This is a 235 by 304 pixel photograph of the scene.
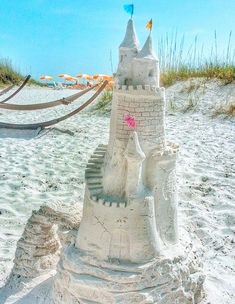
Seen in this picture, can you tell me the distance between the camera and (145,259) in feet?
6.48

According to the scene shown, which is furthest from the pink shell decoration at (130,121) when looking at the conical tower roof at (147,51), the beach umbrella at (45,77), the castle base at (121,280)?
the beach umbrella at (45,77)

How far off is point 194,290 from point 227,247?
1.26 metres

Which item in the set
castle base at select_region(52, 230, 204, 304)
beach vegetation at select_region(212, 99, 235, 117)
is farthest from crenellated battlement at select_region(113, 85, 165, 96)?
beach vegetation at select_region(212, 99, 235, 117)

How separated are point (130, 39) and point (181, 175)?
3161mm

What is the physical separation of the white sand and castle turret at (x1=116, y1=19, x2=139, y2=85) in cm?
141

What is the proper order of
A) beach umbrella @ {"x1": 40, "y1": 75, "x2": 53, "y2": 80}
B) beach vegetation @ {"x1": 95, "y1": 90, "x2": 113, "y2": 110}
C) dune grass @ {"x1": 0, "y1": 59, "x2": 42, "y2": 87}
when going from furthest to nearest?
beach umbrella @ {"x1": 40, "y1": 75, "x2": 53, "y2": 80} → dune grass @ {"x1": 0, "y1": 59, "x2": 42, "y2": 87} → beach vegetation @ {"x1": 95, "y1": 90, "x2": 113, "y2": 110}

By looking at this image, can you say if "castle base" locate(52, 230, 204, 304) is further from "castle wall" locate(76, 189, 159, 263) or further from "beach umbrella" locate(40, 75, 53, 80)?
"beach umbrella" locate(40, 75, 53, 80)

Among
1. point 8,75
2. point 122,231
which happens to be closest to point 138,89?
point 122,231

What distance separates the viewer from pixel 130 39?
1976 mm

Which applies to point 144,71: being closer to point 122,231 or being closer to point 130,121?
point 130,121

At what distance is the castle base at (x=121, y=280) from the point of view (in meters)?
1.93

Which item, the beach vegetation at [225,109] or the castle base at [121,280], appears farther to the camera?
the beach vegetation at [225,109]

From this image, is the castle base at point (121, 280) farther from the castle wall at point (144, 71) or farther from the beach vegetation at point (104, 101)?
the beach vegetation at point (104, 101)

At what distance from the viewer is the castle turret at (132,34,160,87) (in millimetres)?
1913
